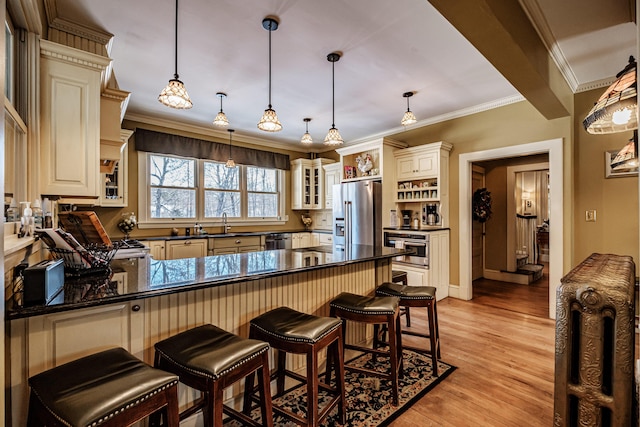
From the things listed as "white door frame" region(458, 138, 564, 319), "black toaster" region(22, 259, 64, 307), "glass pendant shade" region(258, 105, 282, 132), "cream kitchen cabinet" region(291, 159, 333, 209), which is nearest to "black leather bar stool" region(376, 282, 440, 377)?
"glass pendant shade" region(258, 105, 282, 132)

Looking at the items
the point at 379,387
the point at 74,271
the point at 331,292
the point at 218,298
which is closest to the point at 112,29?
the point at 74,271

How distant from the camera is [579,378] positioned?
1.37m

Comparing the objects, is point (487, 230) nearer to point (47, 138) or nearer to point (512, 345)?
point (512, 345)

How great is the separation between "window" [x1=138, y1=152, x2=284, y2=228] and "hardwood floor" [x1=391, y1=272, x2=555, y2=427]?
352 centimetres

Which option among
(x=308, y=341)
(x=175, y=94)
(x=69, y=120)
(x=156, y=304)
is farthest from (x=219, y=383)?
(x=69, y=120)

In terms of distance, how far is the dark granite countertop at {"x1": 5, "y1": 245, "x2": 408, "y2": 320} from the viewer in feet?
4.00

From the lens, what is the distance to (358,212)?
16.4 ft

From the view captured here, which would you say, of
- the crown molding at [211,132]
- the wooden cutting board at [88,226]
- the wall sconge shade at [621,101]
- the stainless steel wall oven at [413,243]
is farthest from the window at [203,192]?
the wall sconge shade at [621,101]

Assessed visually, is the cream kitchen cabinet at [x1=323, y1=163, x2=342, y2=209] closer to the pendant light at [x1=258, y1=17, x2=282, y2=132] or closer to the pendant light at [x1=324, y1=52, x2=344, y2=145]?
the pendant light at [x1=324, y1=52, x2=344, y2=145]

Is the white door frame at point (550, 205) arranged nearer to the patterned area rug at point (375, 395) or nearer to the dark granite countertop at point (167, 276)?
the patterned area rug at point (375, 395)

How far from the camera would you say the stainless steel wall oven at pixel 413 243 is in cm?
428

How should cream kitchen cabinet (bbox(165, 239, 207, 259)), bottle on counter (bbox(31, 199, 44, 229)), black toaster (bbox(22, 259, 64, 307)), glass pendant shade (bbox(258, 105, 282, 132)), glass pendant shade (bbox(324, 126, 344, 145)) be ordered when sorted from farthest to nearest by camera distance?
cream kitchen cabinet (bbox(165, 239, 207, 259))
glass pendant shade (bbox(324, 126, 344, 145))
glass pendant shade (bbox(258, 105, 282, 132))
bottle on counter (bbox(31, 199, 44, 229))
black toaster (bbox(22, 259, 64, 307))

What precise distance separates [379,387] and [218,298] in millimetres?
1338

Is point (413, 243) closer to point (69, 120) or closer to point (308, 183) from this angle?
point (308, 183)
